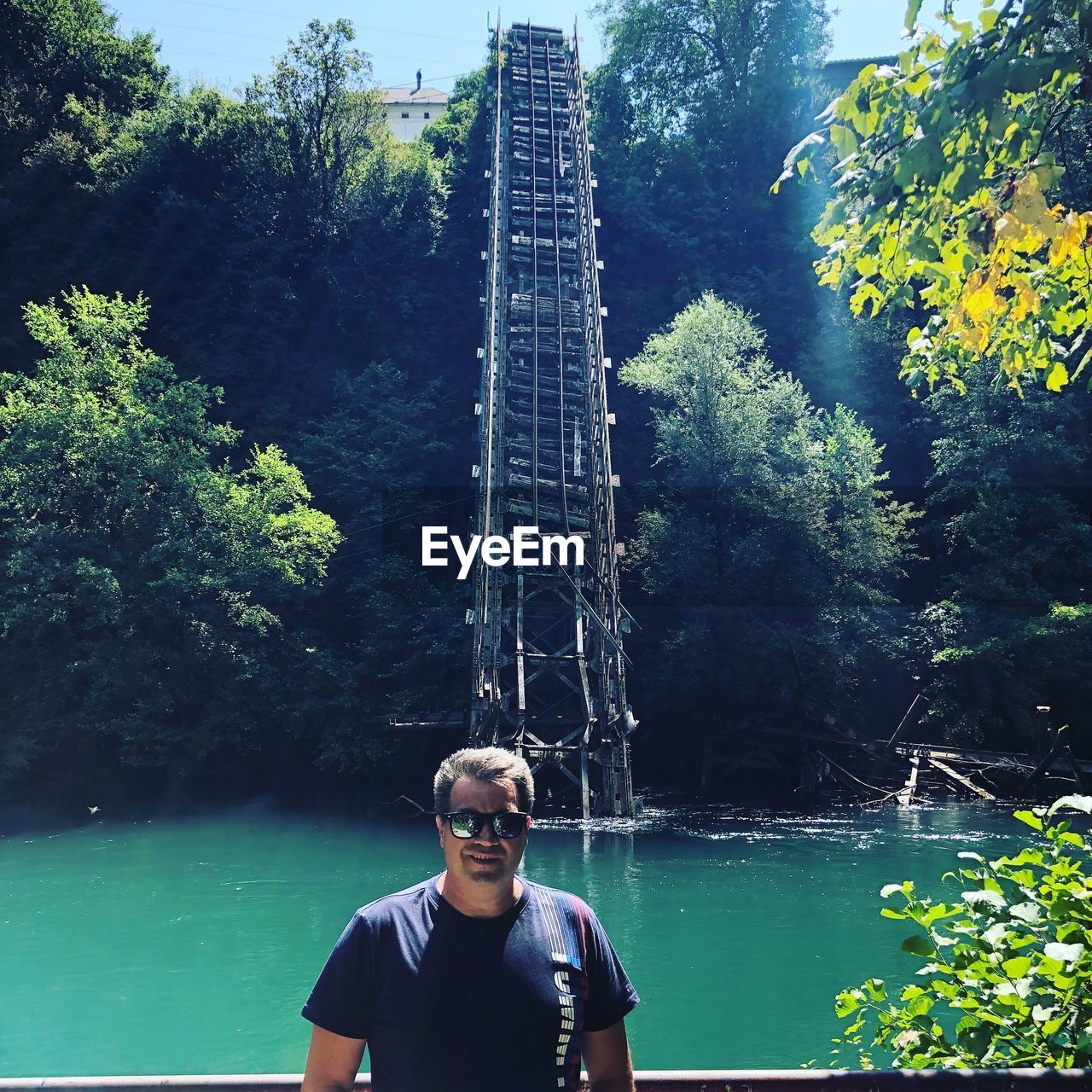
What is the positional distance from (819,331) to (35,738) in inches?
887

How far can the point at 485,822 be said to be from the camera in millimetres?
2268

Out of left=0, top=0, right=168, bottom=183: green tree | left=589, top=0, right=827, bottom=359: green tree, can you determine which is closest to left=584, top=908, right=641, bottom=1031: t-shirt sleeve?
left=589, top=0, right=827, bottom=359: green tree

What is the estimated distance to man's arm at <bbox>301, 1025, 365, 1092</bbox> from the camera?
7.07 feet

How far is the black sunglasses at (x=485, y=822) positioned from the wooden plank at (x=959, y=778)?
19109 mm

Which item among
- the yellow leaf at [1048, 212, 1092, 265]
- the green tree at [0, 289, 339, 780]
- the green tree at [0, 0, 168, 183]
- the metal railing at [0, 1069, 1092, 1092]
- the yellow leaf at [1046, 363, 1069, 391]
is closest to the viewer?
the metal railing at [0, 1069, 1092, 1092]

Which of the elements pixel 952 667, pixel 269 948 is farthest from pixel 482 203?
pixel 269 948

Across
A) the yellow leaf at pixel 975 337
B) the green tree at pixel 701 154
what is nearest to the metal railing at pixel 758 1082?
the yellow leaf at pixel 975 337

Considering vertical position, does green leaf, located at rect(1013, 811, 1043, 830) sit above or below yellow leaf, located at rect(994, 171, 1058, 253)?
below

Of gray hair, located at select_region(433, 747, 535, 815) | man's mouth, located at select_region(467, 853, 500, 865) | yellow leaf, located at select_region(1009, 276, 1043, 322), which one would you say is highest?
yellow leaf, located at select_region(1009, 276, 1043, 322)

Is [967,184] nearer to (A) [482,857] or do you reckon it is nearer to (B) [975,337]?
(B) [975,337]

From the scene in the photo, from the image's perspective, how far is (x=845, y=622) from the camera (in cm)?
2206

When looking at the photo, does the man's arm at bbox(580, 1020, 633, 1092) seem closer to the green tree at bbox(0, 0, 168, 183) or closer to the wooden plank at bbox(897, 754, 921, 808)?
the wooden plank at bbox(897, 754, 921, 808)

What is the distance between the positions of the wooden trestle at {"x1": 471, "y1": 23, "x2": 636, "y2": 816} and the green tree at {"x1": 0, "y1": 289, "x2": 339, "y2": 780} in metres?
4.72

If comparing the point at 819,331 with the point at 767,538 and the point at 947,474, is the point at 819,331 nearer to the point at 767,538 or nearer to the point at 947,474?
the point at 947,474
